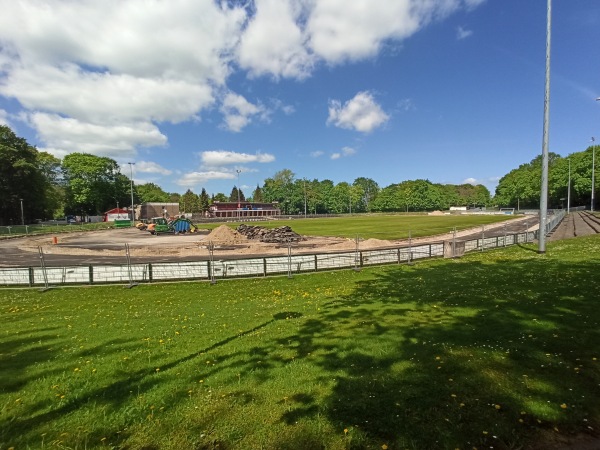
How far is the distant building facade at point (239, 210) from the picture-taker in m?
131

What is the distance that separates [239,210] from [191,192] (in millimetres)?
35049

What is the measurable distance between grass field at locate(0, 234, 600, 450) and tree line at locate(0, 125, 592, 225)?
265ft

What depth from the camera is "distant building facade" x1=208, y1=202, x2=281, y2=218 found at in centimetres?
13125

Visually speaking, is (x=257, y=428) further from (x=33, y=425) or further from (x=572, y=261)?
(x=572, y=261)

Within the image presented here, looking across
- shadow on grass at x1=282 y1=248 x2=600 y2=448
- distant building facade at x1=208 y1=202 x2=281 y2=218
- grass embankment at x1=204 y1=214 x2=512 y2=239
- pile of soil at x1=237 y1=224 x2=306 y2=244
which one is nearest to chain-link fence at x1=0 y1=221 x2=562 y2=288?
shadow on grass at x1=282 y1=248 x2=600 y2=448

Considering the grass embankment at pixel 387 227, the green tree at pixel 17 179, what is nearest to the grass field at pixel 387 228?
the grass embankment at pixel 387 227

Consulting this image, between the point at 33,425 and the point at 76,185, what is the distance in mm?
117480

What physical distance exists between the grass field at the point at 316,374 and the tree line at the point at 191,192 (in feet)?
265

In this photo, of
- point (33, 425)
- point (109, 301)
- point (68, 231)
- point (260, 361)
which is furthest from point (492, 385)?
point (68, 231)

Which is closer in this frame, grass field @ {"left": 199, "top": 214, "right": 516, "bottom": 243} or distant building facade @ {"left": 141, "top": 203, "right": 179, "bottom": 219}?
grass field @ {"left": 199, "top": 214, "right": 516, "bottom": 243}

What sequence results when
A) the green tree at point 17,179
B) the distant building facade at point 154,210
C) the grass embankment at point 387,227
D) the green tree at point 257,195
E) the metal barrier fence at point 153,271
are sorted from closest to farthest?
the metal barrier fence at point 153,271 < the grass embankment at point 387,227 < the green tree at point 17,179 < the distant building facade at point 154,210 < the green tree at point 257,195

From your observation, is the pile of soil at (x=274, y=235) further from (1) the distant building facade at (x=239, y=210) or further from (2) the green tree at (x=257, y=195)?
(2) the green tree at (x=257, y=195)

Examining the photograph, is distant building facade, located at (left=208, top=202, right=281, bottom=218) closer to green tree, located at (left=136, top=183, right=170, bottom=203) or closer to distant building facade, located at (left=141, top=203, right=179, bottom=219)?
distant building facade, located at (left=141, top=203, right=179, bottom=219)

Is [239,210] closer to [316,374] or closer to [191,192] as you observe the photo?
[191,192]
